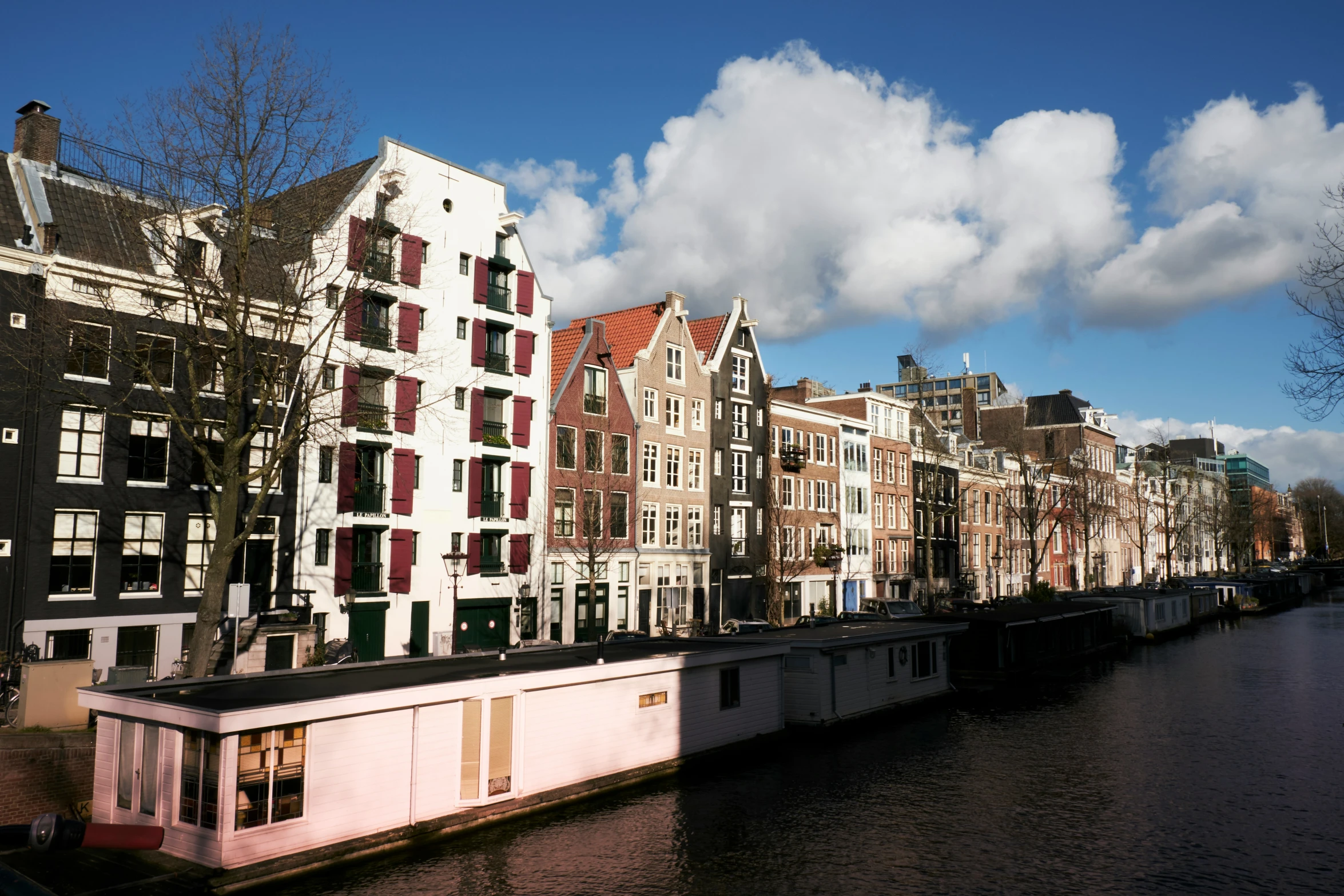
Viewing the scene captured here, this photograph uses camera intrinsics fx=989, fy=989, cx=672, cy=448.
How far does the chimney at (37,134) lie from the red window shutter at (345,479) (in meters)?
14.6

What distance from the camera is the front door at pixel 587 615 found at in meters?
50.6

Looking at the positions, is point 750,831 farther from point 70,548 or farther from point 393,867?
point 70,548

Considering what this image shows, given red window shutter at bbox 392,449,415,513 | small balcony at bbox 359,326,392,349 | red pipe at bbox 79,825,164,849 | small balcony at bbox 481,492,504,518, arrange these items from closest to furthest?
red pipe at bbox 79,825,164,849
small balcony at bbox 359,326,392,349
red window shutter at bbox 392,449,415,513
small balcony at bbox 481,492,504,518

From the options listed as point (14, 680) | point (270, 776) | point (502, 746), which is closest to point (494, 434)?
point (14, 680)

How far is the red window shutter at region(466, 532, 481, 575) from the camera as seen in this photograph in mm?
45156

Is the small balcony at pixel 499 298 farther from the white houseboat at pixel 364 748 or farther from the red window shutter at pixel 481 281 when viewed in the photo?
the white houseboat at pixel 364 748

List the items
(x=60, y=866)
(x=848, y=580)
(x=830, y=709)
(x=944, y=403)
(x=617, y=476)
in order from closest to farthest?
(x=60, y=866)
(x=830, y=709)
(x=617, y=476)
(x=848, y=580)
(x=944, y=403)

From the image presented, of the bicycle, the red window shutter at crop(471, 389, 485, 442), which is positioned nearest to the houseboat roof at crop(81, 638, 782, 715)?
the bicycle

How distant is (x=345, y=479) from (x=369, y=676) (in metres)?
17.7

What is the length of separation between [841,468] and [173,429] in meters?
47.9

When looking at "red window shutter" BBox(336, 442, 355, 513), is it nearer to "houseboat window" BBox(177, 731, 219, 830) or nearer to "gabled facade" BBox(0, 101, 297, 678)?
"gabled facade" BBox(0, 101, 297, 678)

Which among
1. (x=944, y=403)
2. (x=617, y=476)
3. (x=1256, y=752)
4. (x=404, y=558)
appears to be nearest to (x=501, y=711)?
(x=404, y=558)

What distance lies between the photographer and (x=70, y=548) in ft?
106

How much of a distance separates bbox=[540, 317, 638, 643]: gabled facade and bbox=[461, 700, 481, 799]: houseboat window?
25140 mm
